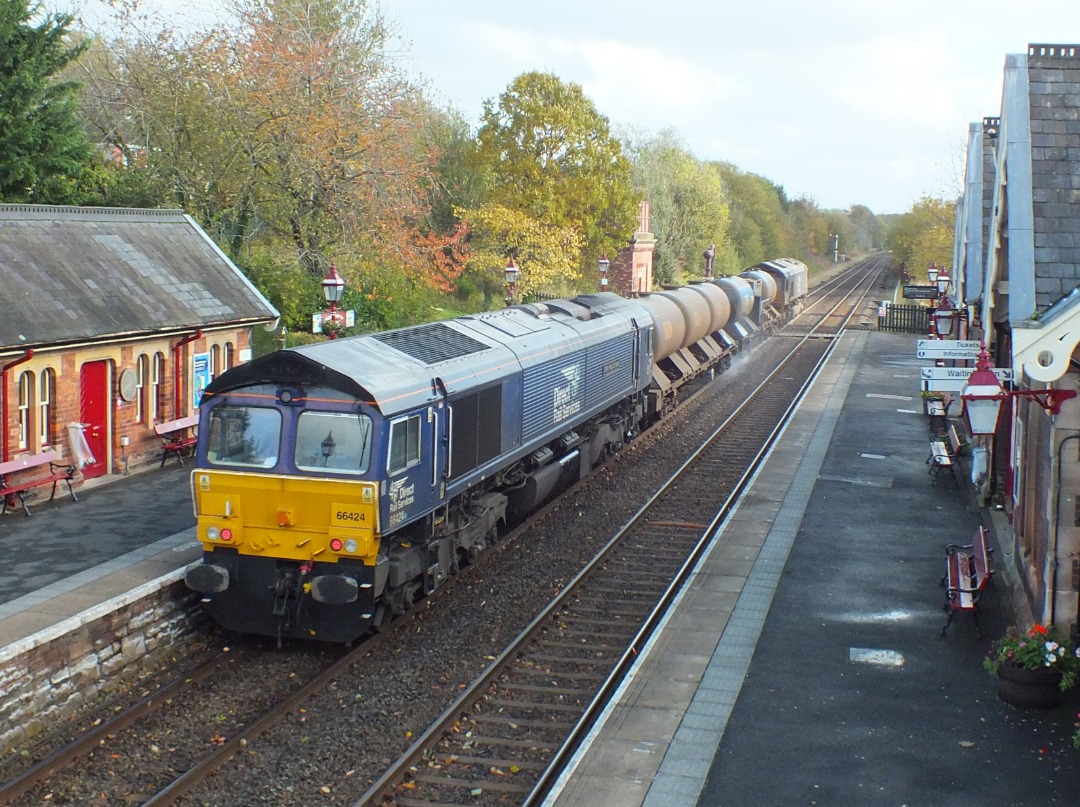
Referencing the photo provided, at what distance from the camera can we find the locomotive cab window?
11758mm

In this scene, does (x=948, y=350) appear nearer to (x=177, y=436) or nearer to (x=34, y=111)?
→ (x=177, y=436)

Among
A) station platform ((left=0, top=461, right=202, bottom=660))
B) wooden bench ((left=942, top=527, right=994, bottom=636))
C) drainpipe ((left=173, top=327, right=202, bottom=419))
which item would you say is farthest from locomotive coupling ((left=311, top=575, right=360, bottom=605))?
drainpipe ((left=173, top=327, right=202, bottom=419))

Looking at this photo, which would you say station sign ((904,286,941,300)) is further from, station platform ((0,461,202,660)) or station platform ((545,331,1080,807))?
station platform ((0,461,202,660))

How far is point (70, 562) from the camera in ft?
44.4

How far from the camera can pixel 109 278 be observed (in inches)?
753

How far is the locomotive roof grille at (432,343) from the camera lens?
13.6 m

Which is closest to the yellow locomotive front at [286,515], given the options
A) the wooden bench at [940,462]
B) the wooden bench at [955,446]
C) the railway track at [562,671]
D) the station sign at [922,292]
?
the railway track at [562,671]

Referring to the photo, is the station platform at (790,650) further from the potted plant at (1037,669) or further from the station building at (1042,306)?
the station building at (1042,306)

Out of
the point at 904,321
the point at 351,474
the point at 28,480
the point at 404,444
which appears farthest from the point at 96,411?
the point at 904,321

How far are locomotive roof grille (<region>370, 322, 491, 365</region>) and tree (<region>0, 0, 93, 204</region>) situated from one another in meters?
12.9

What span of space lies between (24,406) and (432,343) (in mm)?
6675

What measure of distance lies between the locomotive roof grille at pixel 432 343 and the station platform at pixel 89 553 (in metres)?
3.62

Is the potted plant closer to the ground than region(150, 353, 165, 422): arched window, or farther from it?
closer to the ground

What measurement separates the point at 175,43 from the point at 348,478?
77.3 feet
